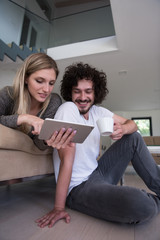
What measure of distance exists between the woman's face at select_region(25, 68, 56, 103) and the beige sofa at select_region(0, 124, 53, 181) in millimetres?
336

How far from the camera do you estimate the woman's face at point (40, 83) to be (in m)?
1.16

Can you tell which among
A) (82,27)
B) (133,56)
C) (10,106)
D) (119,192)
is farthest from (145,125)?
(119,192)

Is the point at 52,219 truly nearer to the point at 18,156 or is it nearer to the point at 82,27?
the point at 18,156

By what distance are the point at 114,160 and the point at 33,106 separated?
2.41 feet

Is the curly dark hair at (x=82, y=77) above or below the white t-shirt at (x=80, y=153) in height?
above

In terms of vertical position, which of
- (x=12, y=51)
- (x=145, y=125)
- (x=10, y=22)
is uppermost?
(x=10, y=22)

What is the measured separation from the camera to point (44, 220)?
757 millimetres

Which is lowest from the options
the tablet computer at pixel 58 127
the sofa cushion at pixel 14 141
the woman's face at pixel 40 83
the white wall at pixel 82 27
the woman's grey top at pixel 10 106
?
the sofa cushion at pixel 14 141

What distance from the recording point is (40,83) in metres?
1.18

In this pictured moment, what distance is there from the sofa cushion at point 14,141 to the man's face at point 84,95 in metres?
0.41

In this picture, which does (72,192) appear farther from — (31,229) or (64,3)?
(64,3)

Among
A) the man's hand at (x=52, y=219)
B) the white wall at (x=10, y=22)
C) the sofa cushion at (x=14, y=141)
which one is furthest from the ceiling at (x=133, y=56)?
the man's hand at (x=52, y=219)

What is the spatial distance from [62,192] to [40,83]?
2.45 ft

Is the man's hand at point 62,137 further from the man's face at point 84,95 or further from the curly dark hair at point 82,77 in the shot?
the curly dark hair at point 82,77
